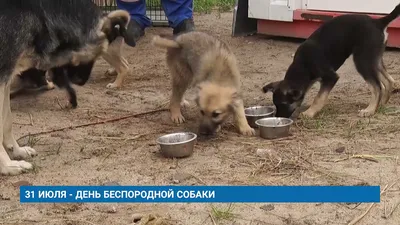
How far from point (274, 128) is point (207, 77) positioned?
60cm

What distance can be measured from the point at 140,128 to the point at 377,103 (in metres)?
1.78

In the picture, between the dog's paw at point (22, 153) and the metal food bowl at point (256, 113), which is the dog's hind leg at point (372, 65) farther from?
the dog's paw at point (22, 153)

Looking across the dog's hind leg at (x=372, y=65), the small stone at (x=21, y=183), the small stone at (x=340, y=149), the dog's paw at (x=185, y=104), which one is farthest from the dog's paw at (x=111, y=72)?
the small stone at (x=340, y=149)

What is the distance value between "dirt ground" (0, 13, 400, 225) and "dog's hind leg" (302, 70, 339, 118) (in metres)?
0.10

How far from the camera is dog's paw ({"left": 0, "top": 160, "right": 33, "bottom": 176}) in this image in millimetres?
3537

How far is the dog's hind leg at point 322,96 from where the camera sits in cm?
465

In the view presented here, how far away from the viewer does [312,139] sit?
161 inches

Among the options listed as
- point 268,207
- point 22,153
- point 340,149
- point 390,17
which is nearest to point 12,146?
point 22,153

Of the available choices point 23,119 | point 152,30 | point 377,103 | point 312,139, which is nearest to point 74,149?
point 23,119

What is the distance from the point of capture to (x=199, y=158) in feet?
12.4

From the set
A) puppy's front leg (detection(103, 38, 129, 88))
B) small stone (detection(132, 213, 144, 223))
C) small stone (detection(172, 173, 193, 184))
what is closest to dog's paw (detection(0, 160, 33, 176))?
small stone (detection(172, 173, 193, 184))

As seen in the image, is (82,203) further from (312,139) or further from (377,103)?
(377,103)

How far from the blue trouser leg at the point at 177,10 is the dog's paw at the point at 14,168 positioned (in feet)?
10.2

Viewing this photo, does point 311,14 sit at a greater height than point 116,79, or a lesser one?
greater
